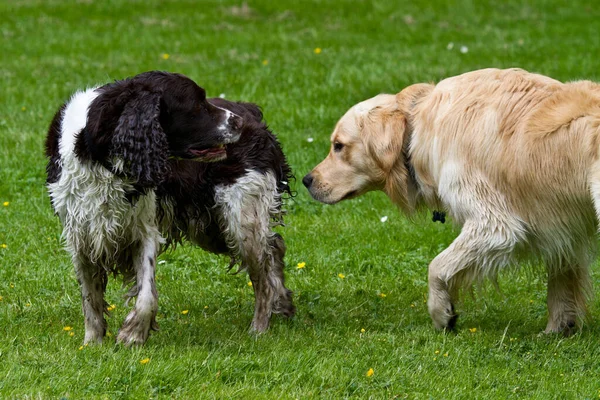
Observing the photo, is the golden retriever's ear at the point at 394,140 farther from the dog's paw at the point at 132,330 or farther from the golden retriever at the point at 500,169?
the dog's paw at the point at 132,330

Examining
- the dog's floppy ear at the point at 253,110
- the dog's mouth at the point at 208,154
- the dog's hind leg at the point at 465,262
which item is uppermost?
the dog's mouth at the point at 208,154

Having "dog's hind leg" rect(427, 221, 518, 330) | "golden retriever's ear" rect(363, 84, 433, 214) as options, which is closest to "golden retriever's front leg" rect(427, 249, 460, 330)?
"dog's hind leg" rect(427, 221, 518, 330)

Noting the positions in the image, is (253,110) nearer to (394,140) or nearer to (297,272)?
(394,140)

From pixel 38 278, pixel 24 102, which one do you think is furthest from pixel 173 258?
pixel 24 102

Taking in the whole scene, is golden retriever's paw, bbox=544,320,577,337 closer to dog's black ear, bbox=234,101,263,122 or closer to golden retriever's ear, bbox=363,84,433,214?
golden retriever's ear, bbox=363,84,433,214

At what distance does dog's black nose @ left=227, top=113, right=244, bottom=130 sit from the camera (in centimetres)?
602

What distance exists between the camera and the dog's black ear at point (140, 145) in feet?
17.8

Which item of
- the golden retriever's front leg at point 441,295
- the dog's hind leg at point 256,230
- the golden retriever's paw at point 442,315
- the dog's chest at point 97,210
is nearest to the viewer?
the dog's chest at point 97,210

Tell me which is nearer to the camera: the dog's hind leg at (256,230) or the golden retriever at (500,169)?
the golden retriever at (500,169)

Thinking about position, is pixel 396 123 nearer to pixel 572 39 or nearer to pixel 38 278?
pixel 38 278

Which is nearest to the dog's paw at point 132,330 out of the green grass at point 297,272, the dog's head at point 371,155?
the green grass at point 297,272

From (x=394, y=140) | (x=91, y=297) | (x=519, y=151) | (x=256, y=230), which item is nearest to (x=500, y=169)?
(x=519, y=151)

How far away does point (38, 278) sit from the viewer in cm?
714

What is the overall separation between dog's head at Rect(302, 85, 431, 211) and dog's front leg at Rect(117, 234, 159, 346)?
138 cm
